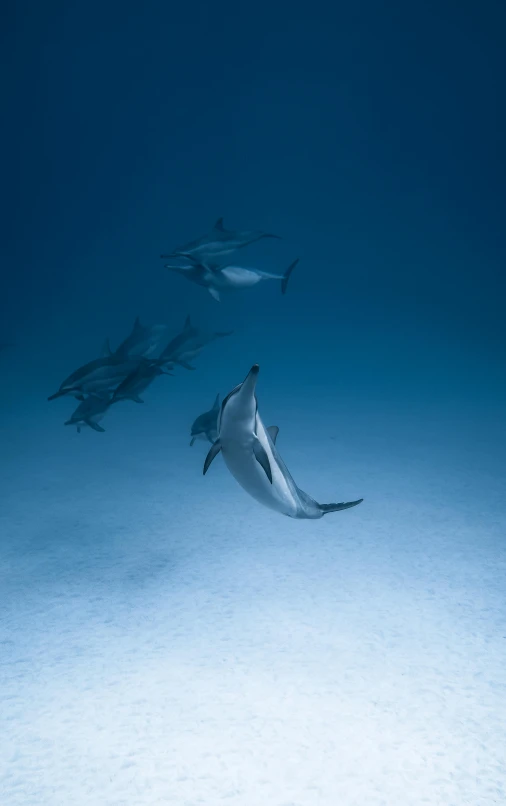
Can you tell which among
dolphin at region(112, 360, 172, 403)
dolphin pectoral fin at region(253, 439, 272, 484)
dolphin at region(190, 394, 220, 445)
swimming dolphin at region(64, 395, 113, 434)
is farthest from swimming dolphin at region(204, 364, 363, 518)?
swimming dolphin at region(64, 395, 113, 434)

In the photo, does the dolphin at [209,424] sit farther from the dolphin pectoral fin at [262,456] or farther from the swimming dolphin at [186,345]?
the dolphin pectoral fin at [262,456]

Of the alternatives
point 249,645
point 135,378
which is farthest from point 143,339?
point 249,645

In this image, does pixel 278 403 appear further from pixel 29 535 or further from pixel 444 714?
pixel 444 714

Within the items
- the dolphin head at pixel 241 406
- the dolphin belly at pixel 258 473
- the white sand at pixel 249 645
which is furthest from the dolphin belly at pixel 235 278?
the dolphin head at pixel 241 406

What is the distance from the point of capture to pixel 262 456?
1.80m

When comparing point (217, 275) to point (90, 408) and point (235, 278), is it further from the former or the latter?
point (90, 408)

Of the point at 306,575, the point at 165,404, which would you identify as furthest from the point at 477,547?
the point at 165,404

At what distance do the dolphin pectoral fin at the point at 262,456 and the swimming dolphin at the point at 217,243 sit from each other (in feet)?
11.1

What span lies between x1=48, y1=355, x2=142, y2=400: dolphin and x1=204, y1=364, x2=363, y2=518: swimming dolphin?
195 centimetres

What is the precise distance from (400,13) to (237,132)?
14644 mm

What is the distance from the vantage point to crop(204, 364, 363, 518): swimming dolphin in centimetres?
170

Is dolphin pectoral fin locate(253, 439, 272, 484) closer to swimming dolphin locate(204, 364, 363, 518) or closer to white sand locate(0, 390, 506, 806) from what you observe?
swimming dolphin locate(204, 364, 363, 518)

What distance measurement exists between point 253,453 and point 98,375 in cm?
229

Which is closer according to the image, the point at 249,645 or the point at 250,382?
the point at 250,382
